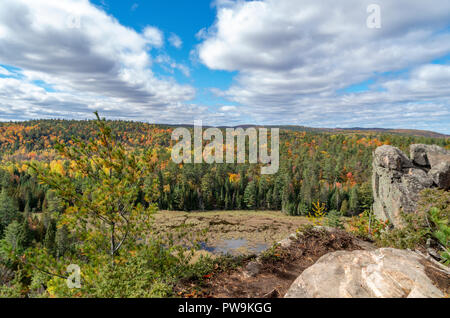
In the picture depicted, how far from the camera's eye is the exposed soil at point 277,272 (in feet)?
17.5

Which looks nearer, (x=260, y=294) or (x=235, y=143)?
(x=260, y=294)

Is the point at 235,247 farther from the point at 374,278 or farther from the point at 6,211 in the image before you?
the point at 6,211

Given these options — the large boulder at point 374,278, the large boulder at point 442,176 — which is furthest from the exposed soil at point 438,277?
the large boulder at point 442,176

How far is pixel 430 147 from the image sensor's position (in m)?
16.3

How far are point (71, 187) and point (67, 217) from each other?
0.77 meters

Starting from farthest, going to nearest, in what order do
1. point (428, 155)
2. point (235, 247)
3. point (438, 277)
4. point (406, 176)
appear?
point (235, 247) < point (428, 155) < point (406, 176) < point (438, 277)

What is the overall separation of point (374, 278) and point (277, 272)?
9.64ft

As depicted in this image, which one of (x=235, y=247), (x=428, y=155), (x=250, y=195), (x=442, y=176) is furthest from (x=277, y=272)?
(x=250, y=195)

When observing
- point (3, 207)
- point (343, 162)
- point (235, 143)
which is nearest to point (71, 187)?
point (3, 207)

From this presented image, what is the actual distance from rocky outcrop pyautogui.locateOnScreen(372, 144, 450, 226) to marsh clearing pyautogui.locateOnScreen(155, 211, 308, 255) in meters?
22.1

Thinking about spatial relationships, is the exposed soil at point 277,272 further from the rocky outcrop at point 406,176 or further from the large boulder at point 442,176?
the large boulder at point 442,176

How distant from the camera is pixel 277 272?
21.4 ft
